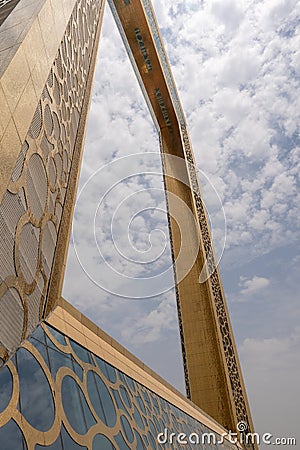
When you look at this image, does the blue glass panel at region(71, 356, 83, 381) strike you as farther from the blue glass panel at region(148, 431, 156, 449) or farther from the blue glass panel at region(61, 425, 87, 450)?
the blue glass panel at region(148, 431, 156, 449)

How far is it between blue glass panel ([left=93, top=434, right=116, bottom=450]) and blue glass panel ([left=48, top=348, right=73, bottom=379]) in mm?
546

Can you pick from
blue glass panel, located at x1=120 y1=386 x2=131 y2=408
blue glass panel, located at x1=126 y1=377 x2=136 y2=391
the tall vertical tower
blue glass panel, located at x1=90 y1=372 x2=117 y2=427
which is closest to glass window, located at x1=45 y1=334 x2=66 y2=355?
the tall vertical tower

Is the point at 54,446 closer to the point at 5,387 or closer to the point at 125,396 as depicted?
the point at 5,387

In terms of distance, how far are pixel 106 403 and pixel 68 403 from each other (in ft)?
2.28

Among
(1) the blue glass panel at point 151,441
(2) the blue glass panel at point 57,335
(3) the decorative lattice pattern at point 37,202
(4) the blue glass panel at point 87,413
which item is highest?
(3) the decorative lattice pattern at point 37,202

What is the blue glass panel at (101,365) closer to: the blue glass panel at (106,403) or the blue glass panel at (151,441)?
the blue glass panel at (106,403)

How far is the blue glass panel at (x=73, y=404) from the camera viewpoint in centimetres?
259

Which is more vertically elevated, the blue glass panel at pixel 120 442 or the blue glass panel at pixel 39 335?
the blue glass panel at pixel 39 335

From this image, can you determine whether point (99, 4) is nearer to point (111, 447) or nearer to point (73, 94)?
point (73, 94)

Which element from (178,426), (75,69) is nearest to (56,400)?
(178,426)

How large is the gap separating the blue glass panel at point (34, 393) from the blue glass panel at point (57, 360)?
0.17 meters

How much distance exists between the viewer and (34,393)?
240 cm

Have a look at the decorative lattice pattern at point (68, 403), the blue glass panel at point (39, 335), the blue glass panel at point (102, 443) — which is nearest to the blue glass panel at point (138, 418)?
the decorative lattice pattern at point (68, 403)

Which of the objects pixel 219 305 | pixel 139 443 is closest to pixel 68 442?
pixel 139 443
